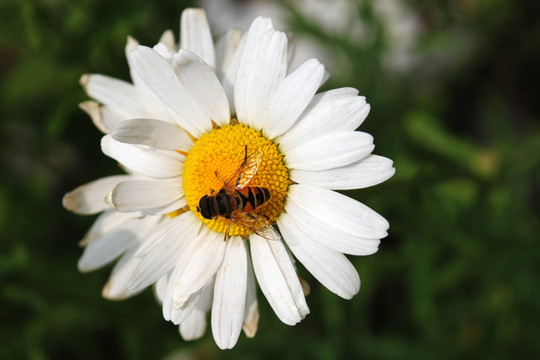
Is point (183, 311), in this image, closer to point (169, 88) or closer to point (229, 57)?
point (169, 88)

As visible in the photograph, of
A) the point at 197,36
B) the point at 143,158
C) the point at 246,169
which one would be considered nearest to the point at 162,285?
the point at 143,158

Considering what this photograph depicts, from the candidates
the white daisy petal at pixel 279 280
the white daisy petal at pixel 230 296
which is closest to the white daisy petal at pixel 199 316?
the white daisy petal at pixel 230 296

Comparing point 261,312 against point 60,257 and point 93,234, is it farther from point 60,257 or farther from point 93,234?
point 60,257

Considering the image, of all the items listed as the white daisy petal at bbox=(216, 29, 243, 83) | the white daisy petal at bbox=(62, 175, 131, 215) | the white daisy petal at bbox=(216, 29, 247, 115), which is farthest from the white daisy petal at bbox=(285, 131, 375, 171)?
the white daisy petal at bbox=(62, 175, 131, 215)

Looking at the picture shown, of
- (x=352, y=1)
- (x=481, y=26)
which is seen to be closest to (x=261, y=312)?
(x=352, y=1)

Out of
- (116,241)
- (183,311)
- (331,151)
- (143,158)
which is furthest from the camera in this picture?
(116,241)
